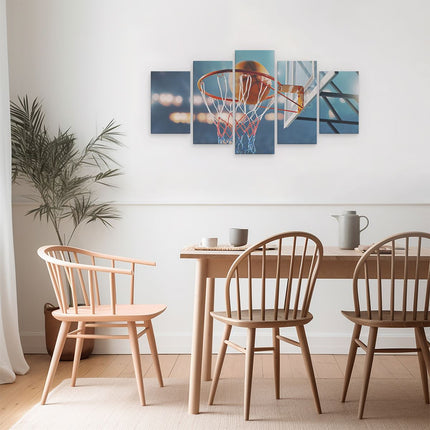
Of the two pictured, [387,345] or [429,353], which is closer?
[429,353]

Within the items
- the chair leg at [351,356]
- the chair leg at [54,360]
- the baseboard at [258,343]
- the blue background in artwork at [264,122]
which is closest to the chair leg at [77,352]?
the chair leg at [54,360]

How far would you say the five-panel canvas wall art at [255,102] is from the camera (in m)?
3.86

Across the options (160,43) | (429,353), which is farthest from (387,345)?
(160,43)

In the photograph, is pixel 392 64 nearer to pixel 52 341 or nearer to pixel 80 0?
pixel 80 0

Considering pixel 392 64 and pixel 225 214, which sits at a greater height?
pixel 392 64

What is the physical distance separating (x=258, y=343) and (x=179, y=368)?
64 centimetres

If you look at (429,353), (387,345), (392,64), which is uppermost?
(392,64)

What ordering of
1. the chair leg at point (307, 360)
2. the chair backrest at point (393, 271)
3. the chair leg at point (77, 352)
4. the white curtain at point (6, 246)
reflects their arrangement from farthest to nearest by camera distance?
the white curtain at point (6, 246) → the chair leg at point (77, 352) → the chair leg at point (307, 360) → the chair backrest at point (393, 271)

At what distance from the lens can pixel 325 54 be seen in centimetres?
387

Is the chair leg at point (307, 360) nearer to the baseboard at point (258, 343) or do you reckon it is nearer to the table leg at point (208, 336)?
the table leg at point (208, 336)

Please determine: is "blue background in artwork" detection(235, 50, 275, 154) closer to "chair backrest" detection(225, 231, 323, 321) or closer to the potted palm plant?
the potted palm plant

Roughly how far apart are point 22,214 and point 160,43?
1.49m

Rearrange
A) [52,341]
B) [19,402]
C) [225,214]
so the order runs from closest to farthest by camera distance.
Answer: [19,402], [52,341], [225,214]

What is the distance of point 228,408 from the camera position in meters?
2.69
